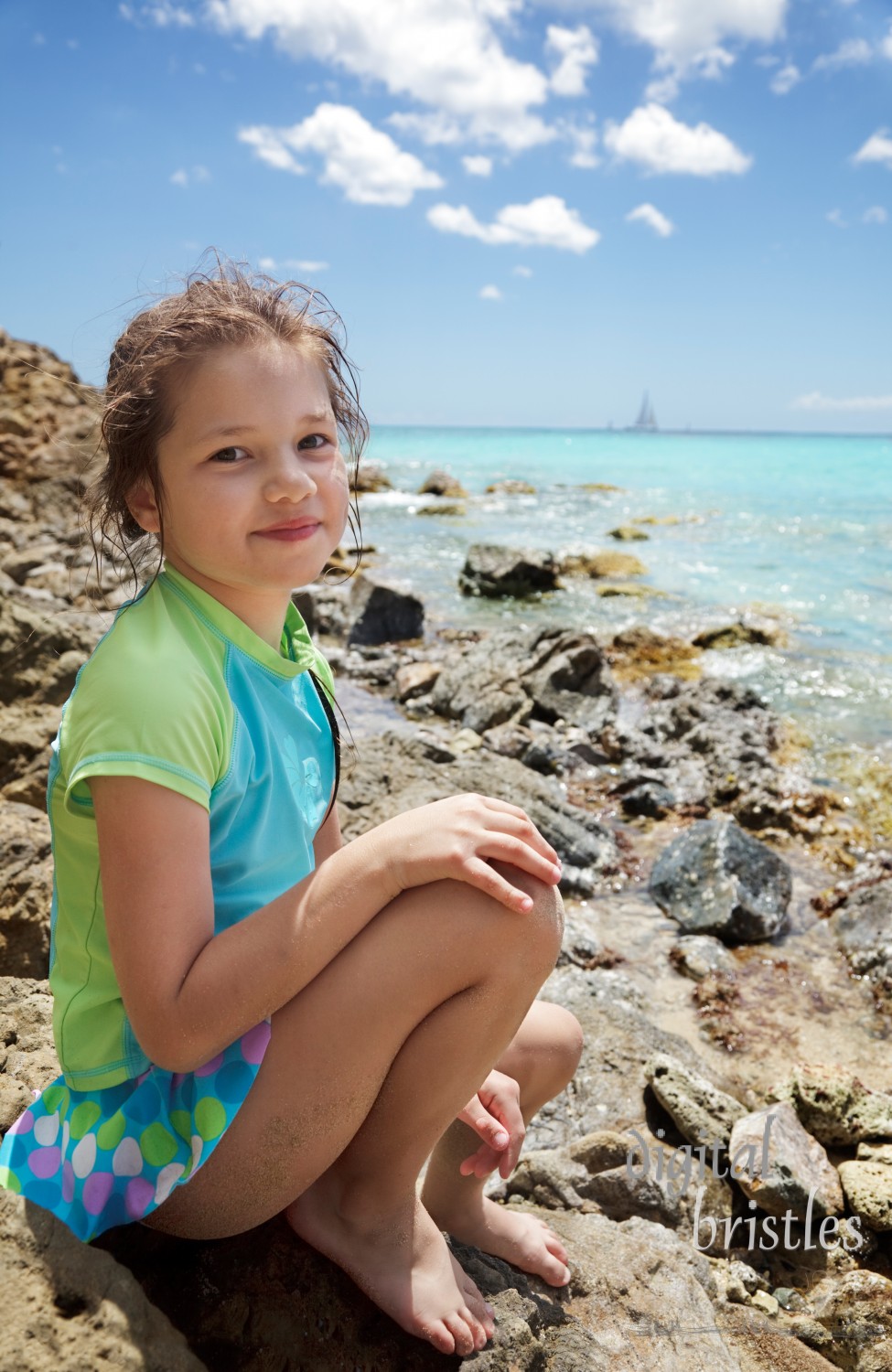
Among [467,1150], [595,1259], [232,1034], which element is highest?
[232,1034]

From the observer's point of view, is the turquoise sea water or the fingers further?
the turquoise sea water

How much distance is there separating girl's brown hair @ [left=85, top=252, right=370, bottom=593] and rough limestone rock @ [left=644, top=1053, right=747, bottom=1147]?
2.53m

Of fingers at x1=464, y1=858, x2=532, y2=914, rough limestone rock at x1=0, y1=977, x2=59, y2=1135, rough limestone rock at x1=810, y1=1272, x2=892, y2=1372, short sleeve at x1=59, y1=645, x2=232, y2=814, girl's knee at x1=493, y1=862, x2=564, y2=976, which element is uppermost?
short sleeve at x1=59, y1=645, x2=232, y2=814

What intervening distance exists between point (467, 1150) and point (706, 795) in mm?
5122

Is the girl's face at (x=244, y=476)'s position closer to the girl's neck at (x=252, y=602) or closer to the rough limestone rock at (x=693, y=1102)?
the girl's neck at (x=252, y=602)

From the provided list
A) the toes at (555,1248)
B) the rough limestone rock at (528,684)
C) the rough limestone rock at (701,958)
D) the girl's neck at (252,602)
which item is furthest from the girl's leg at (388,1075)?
the rough limestone rock at (528,684)

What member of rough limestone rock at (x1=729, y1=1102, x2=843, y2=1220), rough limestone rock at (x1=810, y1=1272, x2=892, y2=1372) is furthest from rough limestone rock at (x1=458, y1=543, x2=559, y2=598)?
rough limestone rock at (x1=810, y1=1272, x2=892, y2=1372)

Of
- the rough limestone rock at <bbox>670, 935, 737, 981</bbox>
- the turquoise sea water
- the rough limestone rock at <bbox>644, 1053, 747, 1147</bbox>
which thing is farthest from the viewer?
the turquoise sea water

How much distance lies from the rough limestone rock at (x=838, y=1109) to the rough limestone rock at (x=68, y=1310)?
106 inches

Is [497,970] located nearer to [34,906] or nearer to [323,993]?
[323,993]

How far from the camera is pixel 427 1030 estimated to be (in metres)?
1.71

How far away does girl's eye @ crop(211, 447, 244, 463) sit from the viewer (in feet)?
5.65

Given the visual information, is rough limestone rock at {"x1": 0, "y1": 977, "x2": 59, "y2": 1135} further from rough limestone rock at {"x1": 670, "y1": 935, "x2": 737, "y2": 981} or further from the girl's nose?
rough limestone rock at {"x1": 670, "y1": 935, "x2": 737, "y2": 981}

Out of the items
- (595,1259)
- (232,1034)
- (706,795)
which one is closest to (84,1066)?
(232,1034)
